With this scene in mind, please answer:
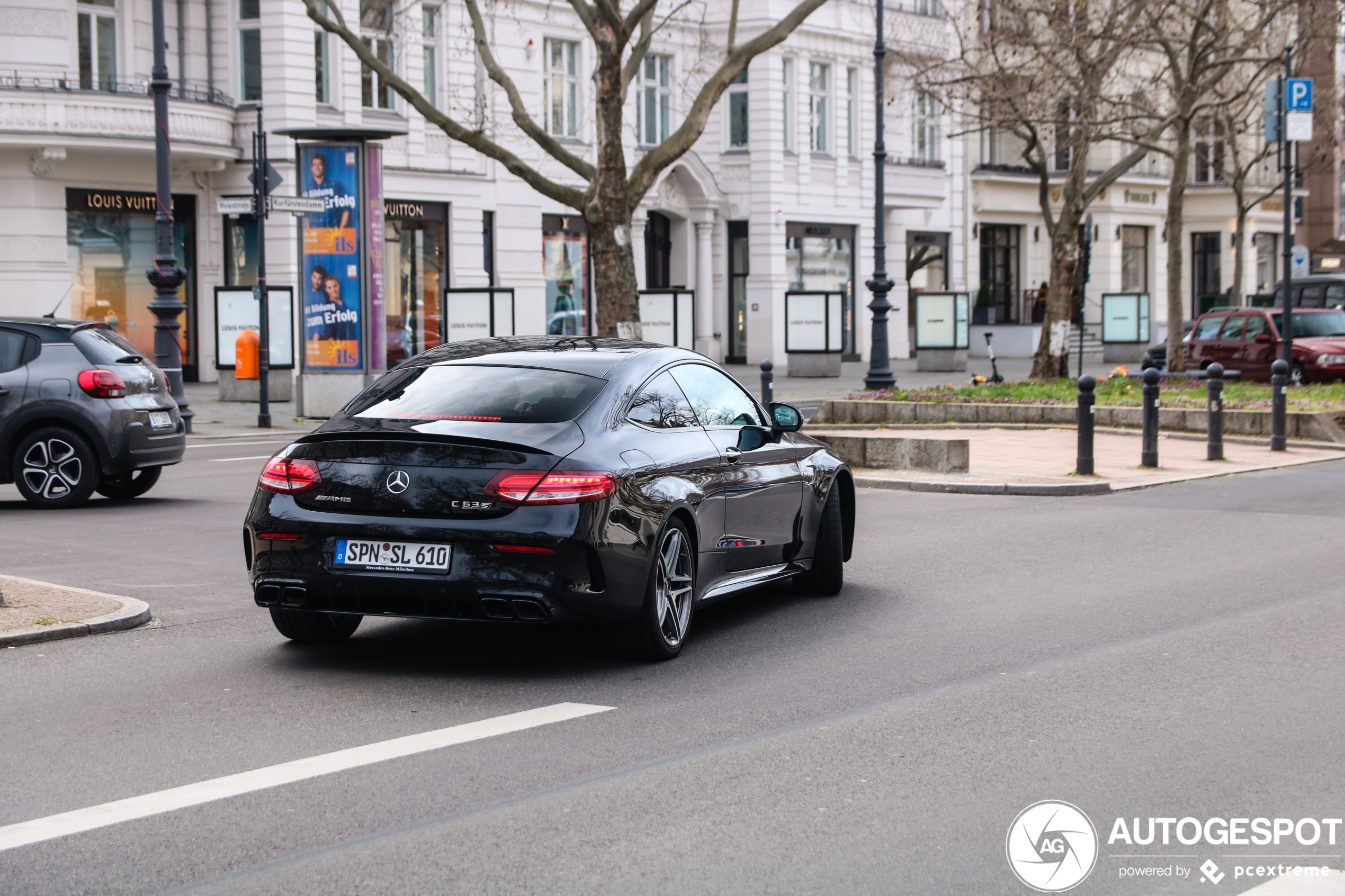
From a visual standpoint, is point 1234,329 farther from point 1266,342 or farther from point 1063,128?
point 1063,128

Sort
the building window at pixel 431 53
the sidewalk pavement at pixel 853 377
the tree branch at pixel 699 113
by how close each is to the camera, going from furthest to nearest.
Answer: the building window at pixel 431 53
the sidewalk pavement at pixel 853 377
the tree branch at pixel 699 113

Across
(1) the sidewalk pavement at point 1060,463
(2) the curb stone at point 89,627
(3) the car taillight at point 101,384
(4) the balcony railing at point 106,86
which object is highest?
(4) the balcony railing at point 106,86

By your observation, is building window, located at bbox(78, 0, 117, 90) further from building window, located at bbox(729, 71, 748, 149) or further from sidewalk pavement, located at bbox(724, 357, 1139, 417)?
building window, located at bbox(729, 71, 748, 149)

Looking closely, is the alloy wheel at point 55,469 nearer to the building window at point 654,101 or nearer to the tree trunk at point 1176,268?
the tree trunk at point 1176,268

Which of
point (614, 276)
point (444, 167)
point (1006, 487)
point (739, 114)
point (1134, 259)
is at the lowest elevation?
point (1006, 487)

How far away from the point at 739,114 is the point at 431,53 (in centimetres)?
1047

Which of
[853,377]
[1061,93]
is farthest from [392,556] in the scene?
[853,377]

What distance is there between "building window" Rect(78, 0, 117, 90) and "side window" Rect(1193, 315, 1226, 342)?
2099 centimetres

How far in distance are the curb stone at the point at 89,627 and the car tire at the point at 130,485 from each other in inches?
234

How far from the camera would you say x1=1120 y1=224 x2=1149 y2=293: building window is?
6034 cm

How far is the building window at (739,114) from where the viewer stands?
43.9 meters

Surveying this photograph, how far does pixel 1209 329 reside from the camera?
3025 centimetres

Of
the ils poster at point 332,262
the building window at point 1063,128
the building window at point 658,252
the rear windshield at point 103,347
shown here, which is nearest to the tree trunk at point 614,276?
the ils poster at point 332,262

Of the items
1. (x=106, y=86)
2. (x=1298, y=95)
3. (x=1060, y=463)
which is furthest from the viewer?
(x=106, y=86)
